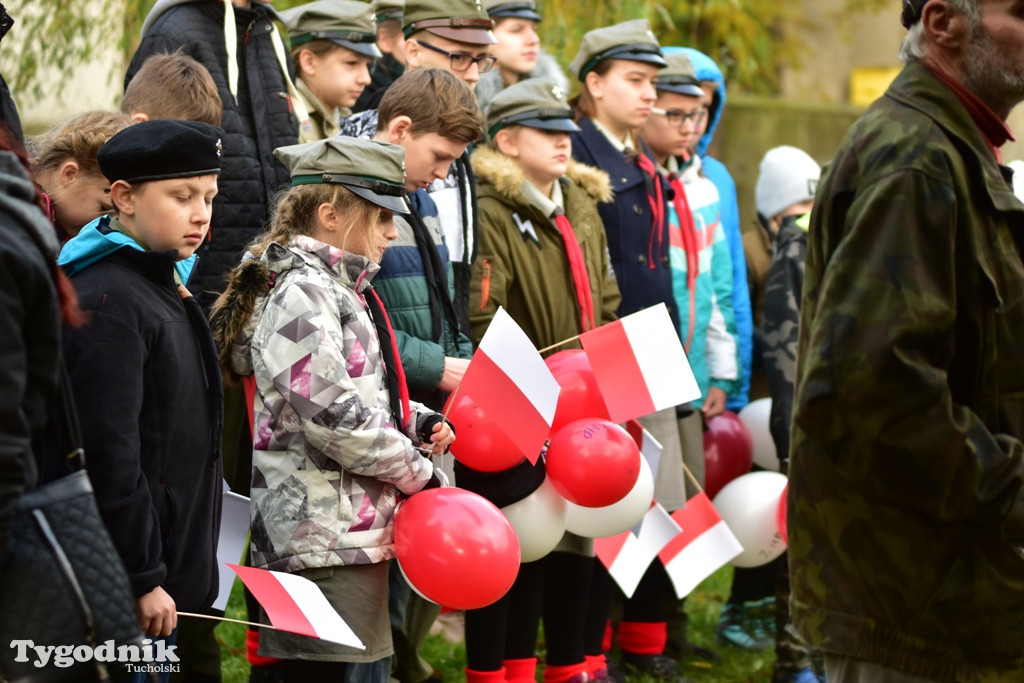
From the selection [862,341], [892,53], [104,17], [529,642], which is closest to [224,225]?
[529,642]

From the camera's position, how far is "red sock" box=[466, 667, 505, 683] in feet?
16.4

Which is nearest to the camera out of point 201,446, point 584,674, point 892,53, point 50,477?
point 50,477

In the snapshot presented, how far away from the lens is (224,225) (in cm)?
504

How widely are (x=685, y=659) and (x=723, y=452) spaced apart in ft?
3.22

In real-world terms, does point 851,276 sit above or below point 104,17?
below

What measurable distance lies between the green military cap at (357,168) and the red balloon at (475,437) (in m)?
0.67

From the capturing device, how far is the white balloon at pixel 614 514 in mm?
4953

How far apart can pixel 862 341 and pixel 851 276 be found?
136 millimetres

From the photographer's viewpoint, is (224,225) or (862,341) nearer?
(862,341)

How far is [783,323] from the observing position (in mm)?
6449

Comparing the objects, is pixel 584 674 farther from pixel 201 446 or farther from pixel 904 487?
pixel 904 487

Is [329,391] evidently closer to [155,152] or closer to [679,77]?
[155,152]

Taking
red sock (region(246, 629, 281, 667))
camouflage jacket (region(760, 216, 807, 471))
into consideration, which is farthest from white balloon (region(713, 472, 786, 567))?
red sock (region(246, 629, 281, 667))

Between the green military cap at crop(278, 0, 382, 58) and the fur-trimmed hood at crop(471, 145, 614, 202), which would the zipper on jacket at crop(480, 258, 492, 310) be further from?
the green military cap at crop(278, 0, 382, 58)
